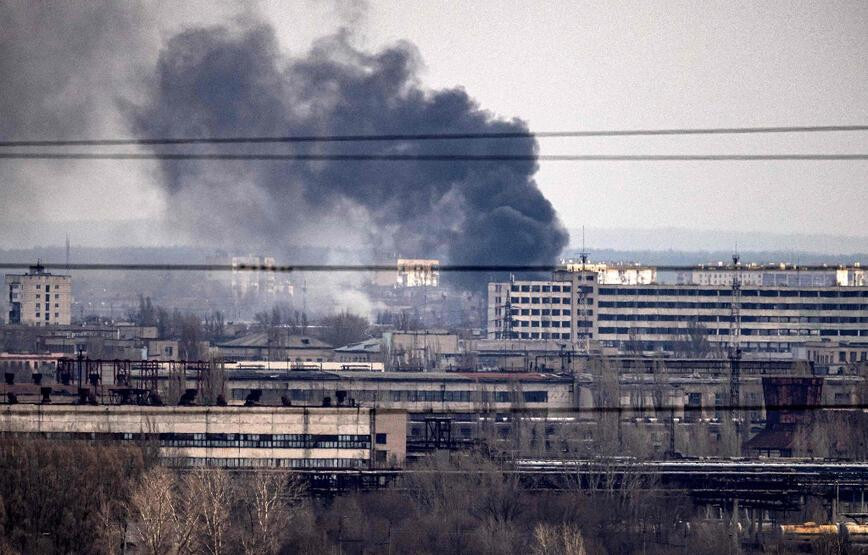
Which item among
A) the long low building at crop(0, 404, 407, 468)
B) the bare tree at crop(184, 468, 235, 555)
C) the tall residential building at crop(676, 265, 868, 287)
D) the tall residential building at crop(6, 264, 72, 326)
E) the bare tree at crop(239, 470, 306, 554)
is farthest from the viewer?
the tall residential building at crop(676, 265, 868, 287)

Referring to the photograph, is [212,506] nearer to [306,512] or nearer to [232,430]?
[306,512]

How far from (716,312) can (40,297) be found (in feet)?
64.6

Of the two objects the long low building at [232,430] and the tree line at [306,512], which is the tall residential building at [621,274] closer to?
the long low building at [232,430]

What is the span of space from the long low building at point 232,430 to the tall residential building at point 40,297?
27.6m

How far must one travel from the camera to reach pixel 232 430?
18328 millimetres

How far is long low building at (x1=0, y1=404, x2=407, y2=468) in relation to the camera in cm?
1772

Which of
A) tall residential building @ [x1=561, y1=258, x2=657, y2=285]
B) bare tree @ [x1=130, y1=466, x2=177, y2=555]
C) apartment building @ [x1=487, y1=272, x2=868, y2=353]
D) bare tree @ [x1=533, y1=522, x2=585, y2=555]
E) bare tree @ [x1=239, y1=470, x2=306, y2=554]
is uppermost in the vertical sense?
tall residential building @ [x1=561, y1=258, x2=657, y2=285]

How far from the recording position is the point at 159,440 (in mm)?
17875

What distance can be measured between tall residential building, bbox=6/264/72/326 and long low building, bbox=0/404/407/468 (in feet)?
90.7

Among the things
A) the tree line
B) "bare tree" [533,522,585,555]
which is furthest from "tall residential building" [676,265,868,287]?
"bare tree" [533,522,585,555]

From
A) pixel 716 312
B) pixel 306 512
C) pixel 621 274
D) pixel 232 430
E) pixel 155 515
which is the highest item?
pixel 621 274

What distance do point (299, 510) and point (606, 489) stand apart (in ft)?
11.7

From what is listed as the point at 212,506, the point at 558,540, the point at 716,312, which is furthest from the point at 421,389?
the point at 716,312

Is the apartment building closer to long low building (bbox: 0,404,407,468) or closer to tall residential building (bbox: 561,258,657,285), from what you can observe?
tall residential building (bbox: 561,258,657,285)
